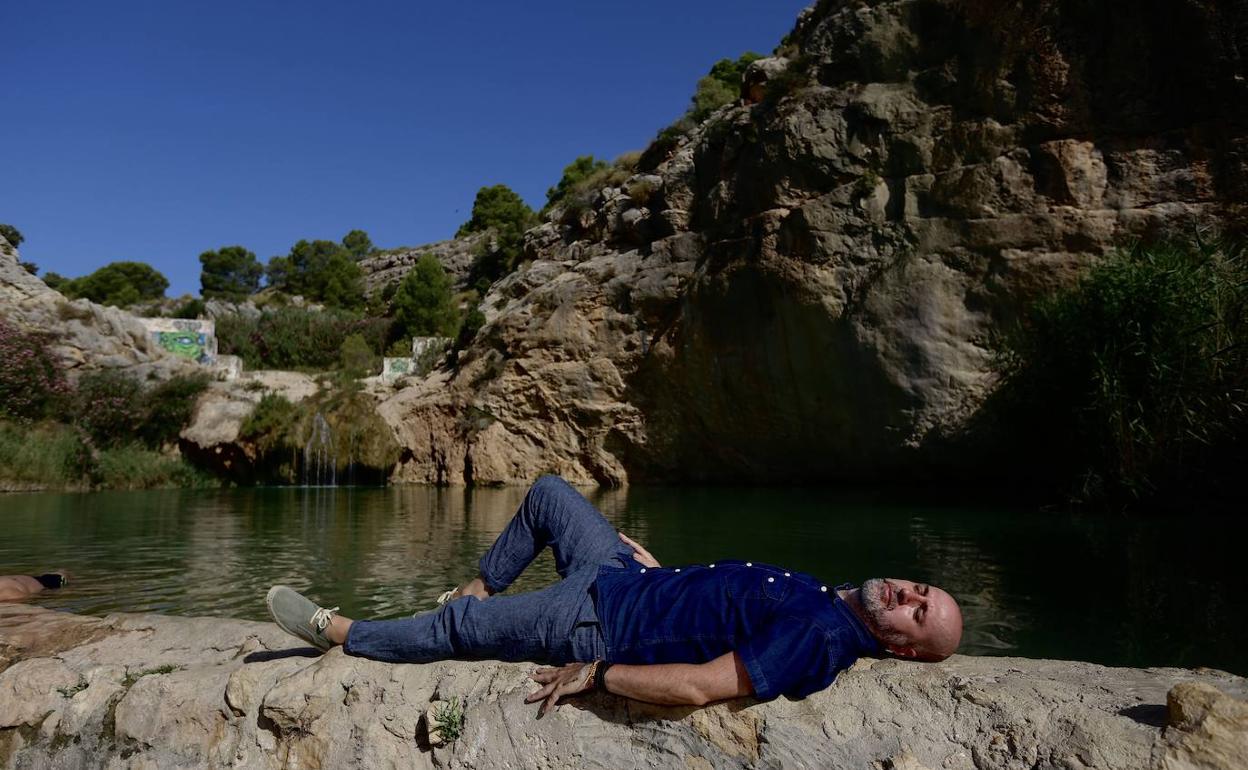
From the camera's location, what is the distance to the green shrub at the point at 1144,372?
1161 centimetres

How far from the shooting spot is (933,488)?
19.6 metres

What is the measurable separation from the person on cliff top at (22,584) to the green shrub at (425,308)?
36.4 m

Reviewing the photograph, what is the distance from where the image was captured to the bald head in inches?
116

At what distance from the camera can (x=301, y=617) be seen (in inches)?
135

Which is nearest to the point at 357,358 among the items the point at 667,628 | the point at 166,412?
the point at 166,412

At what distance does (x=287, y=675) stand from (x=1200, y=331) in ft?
41.5

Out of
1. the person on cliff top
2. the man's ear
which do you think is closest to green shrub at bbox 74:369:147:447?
the person on cliff top

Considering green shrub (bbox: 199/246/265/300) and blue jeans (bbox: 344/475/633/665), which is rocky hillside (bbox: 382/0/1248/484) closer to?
blue jeans (bbox: 344/475/633/665)

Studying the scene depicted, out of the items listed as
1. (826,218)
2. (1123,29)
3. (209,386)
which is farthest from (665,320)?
(209,386)

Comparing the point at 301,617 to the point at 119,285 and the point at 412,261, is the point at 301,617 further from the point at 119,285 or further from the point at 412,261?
the point at 119,285

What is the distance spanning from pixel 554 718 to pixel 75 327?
94.8 ft

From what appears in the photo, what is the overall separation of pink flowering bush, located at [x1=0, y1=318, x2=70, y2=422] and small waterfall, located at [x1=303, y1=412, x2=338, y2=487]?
281 inches

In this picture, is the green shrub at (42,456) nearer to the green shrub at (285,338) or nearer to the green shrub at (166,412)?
the green shrub at (166,412)

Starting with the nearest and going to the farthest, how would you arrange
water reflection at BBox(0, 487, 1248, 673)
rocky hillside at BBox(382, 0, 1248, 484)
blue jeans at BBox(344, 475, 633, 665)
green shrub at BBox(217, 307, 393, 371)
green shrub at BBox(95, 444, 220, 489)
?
1. blue jeans at BBox(344, 475, 633, 665)
2. water reflection at BBox(0, 487, 1248, 673)
3. rocky hillside at BBox(382, 0, 1248, 484)
4. green shrub at BBox(95, 444, 220, 489)
5. green shrub at BBox(217, 307, 393, 371)
